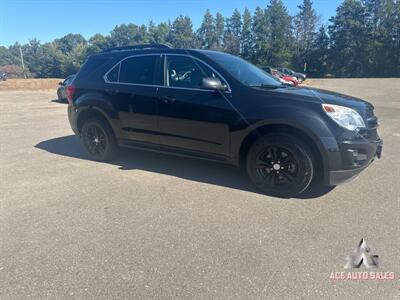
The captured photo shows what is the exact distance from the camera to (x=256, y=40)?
8831cm

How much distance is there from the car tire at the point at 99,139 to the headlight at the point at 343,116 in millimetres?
3456

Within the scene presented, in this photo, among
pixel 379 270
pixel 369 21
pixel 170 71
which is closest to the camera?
pixel 379 270

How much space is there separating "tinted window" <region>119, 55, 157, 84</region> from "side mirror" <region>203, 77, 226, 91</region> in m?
1.13

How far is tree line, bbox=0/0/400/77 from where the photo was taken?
64.2 meters

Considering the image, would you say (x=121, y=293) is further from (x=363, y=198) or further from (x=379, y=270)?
(x=363, y=198)

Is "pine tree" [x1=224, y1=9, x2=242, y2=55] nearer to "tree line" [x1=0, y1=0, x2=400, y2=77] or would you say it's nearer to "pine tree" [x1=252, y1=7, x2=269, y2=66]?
"tree line" [x1=0, y1=0, x2=400, y2=77]

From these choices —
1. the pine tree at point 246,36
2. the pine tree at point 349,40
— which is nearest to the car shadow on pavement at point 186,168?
the pine tree at point 349,40

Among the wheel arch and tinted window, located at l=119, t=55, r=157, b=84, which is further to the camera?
tinted window, located at l=119, t=55, r=157, b=84

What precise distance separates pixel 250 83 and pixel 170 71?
1.18 meters

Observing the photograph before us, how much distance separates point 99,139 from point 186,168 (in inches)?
65.5

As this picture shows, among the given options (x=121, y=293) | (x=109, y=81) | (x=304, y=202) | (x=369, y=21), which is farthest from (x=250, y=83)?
(x=369, y=21)

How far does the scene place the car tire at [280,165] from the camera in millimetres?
3855

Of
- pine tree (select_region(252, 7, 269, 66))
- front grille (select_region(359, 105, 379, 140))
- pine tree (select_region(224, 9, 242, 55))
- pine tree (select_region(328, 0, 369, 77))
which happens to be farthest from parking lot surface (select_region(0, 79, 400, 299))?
pine tree (select_region(224, 9, 242, 55))

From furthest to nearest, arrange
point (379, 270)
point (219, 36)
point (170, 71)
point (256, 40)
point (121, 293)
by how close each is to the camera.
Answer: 1. point (219, 36)
2. point (256, 40)
3. point (170, 71)
4. point (379, 270)
5. point (121, 293)
